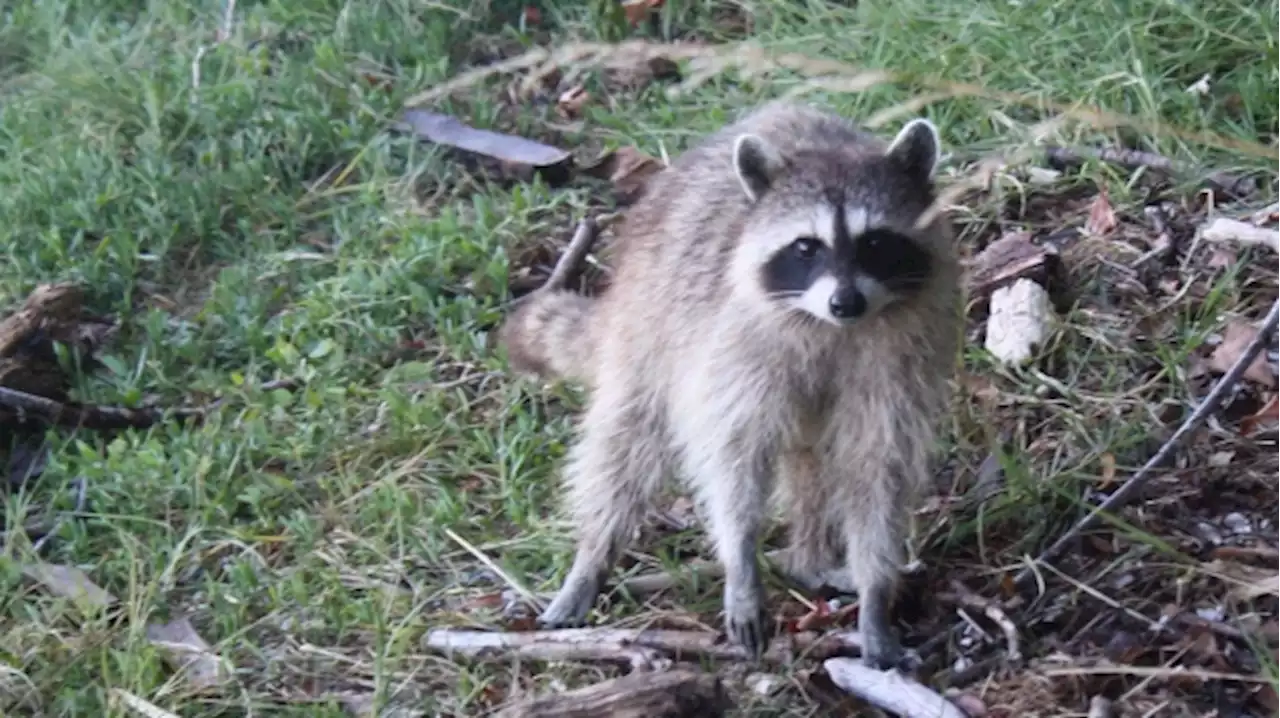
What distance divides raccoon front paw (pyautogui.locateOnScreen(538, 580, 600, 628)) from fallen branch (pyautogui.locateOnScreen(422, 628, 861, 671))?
0.07 meters

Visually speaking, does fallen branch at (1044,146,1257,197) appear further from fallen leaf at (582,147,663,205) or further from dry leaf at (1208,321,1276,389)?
A: fallen leaf at (582,147,663,205)

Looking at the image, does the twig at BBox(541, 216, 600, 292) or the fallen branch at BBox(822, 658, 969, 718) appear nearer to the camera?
the fallen branch at BBox(822, 658, 969, 718)

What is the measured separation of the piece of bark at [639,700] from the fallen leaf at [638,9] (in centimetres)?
270

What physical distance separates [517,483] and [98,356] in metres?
1.10

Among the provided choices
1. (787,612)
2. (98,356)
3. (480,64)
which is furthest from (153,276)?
(787,612)

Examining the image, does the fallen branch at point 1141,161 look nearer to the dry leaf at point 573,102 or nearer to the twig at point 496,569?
the dry leaf at point 573,102

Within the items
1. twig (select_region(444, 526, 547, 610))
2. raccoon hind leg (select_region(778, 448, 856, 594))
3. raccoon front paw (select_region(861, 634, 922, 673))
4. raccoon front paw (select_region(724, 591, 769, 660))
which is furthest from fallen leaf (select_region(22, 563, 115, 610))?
raccoon front paw (select_region(861, 634, 922, 673))

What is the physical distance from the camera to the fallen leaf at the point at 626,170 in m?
4.27

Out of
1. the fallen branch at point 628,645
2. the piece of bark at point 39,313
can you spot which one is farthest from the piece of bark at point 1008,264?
the piece of bark at point 39,313

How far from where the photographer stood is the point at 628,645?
9.29 ft

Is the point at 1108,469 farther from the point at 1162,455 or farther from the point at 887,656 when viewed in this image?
the point at 887,656

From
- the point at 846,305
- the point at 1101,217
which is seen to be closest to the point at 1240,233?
the point at 1101,217

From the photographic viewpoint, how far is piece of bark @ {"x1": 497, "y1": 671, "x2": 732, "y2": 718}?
8.21ft

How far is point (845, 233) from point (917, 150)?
0.69 feet
